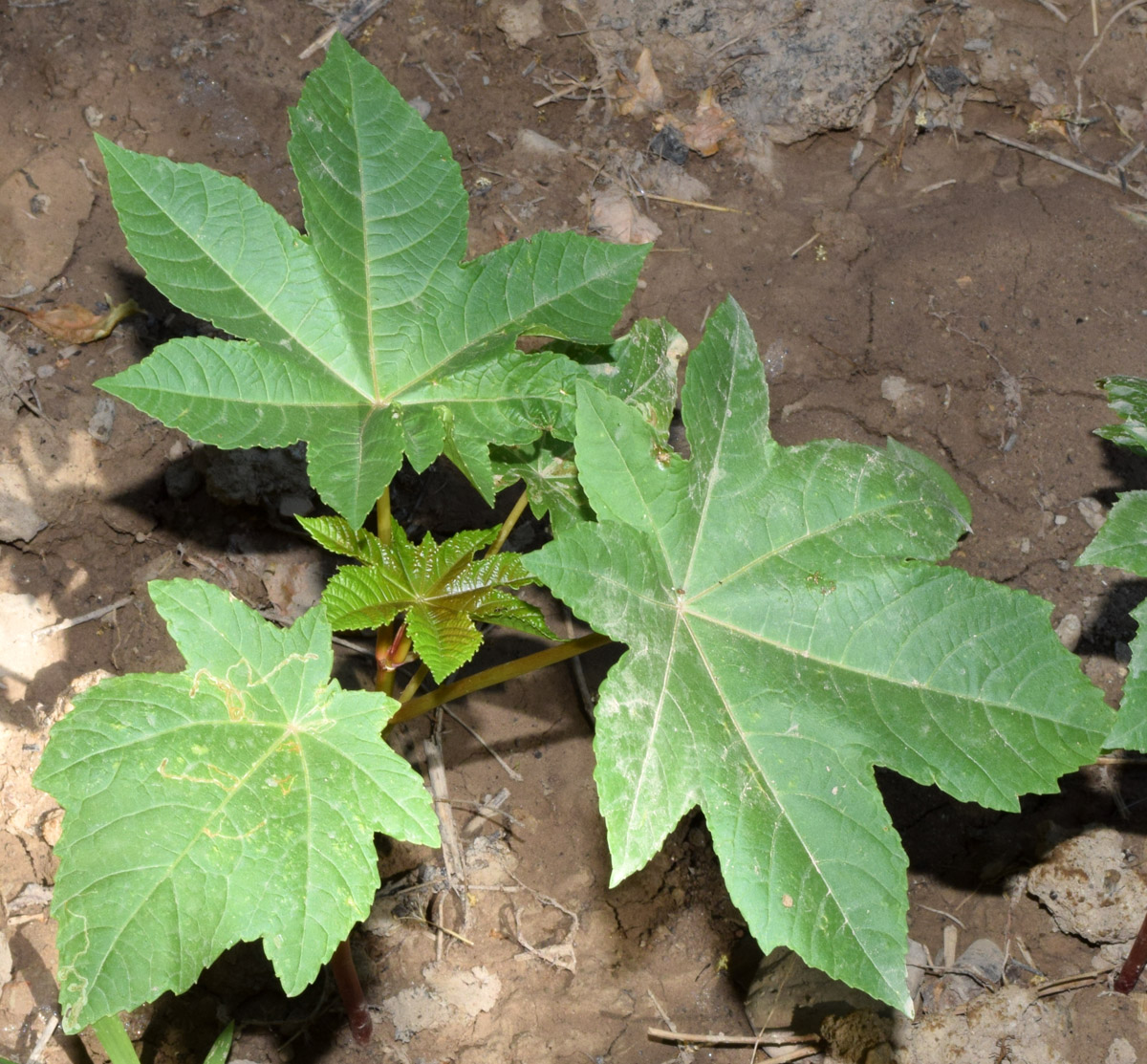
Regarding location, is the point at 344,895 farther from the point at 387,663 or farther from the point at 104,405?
the point at 104,405

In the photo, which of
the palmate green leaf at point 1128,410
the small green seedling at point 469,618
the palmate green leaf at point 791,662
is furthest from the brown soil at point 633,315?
the palmate green leaf at point 791,662

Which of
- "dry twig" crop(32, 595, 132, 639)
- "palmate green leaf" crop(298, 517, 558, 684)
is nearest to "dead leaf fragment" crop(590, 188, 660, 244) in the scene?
"palmate green leaf" crop(298, 517, 558, 684)

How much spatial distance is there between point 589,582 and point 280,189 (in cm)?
202

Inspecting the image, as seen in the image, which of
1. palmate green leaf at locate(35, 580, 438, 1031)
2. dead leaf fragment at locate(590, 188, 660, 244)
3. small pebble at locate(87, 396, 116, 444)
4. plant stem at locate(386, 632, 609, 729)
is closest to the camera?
palmate green leaf at locate(35, 580, 438, 1031)

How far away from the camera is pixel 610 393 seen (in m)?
2.08

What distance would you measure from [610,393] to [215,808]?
3.66 ft

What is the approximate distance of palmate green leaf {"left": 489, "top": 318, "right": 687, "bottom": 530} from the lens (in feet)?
6.90

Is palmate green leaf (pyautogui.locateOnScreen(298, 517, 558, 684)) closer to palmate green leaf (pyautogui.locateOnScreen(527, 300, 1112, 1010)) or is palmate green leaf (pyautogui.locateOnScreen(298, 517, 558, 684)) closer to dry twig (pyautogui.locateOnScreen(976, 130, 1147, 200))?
palmate green leaf (pyautogui.locateOnScreen(527, 300, 1112, 1010))

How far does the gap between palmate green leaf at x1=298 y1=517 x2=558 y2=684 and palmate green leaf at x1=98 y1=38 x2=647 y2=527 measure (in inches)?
8.6

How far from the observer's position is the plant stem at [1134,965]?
246 centimetres

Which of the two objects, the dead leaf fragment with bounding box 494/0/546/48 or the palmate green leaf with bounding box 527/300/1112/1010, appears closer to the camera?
the palmate green leaf with bounding box 527/300/1112/1010

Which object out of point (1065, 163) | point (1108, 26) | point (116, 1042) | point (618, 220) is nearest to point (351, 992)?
point (116, 1042)

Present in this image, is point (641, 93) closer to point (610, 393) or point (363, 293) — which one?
point (610, 393)

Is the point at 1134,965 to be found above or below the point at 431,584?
below
